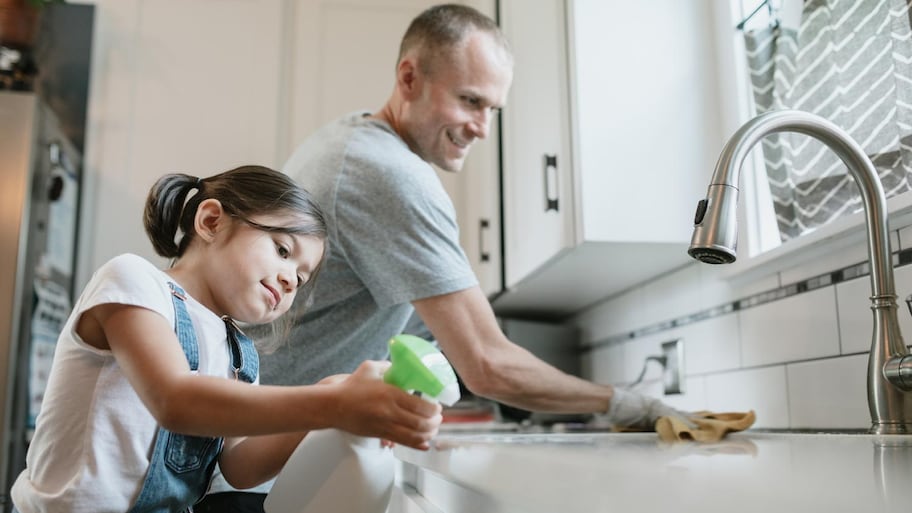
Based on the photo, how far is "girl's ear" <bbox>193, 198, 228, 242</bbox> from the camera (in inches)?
27.7

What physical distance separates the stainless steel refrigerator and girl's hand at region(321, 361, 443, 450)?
1768 millimetres

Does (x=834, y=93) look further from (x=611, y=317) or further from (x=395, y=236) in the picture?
(x=611, y=317)

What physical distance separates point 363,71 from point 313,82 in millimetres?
167

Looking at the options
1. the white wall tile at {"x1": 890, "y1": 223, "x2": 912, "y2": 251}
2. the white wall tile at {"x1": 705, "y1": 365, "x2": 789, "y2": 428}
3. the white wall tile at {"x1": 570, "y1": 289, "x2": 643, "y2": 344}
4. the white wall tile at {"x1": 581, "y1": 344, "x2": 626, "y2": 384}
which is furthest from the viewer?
the white wall tile at {"x1": 581, "y1": 344, "x2": 626, "y2": 384}

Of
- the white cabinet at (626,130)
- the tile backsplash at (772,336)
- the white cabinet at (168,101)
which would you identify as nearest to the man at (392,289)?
the tile backsplash at (772,336)

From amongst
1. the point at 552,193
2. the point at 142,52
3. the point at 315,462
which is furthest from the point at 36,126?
the point at 315,462

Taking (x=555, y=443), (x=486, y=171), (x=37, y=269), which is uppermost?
(x=486, y=171)

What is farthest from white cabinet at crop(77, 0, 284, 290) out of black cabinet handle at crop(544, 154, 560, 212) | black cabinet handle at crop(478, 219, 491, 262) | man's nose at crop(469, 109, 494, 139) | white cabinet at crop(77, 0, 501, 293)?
man's nose at crop(469, 109, 494, 139)

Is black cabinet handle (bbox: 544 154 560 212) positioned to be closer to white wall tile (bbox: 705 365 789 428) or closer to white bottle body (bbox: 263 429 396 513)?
white wall tile (bbox: 705 365 789 428)

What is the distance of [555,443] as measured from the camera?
1.06 metres

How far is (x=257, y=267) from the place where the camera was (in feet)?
2.22

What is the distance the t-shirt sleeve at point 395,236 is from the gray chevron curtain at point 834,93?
54cm

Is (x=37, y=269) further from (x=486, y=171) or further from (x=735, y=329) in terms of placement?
(x=735, y=329)

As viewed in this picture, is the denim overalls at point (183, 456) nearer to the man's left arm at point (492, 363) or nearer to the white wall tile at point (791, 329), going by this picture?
the man's left arm at point (492, 363)
